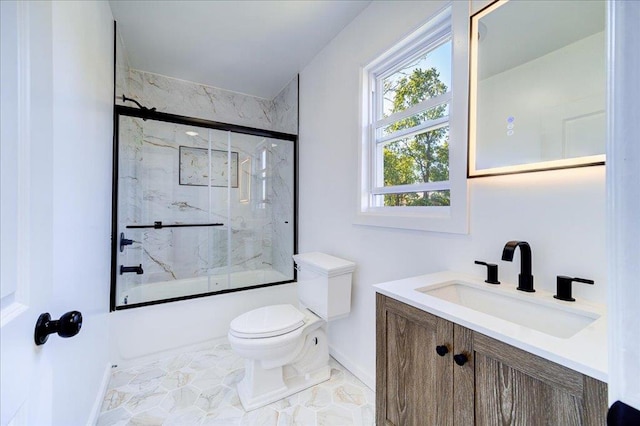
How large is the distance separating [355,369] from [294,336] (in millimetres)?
581

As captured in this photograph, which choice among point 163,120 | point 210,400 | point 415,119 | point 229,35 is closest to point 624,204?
point 415,119

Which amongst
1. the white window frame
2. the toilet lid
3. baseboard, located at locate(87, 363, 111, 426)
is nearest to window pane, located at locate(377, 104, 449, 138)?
the white window frame

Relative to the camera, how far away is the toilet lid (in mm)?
1591

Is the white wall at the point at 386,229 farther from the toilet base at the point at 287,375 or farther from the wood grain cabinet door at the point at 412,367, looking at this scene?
the wood grain cabinet door at the point at 412,367

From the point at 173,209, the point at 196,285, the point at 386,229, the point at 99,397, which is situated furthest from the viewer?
the point at 173,209

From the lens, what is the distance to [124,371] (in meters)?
1.95

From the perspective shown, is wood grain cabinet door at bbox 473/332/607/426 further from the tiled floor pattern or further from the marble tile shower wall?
the marble tile shower wall

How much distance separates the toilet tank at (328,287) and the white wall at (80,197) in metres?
1.26

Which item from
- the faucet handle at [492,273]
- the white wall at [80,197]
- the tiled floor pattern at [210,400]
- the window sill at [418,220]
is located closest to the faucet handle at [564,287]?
the faucet handle at [492,273]

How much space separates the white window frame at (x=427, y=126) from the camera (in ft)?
4.14

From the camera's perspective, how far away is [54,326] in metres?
0.59

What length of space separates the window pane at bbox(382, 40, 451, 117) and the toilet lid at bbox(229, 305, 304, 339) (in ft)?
4.94

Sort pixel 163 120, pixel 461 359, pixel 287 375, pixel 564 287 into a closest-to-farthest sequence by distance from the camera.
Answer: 1. pixel 461 359
2. pixel 564 287
3. pixel 287 375
4. pixel 163 120

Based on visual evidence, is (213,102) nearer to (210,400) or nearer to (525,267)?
(210,400)
